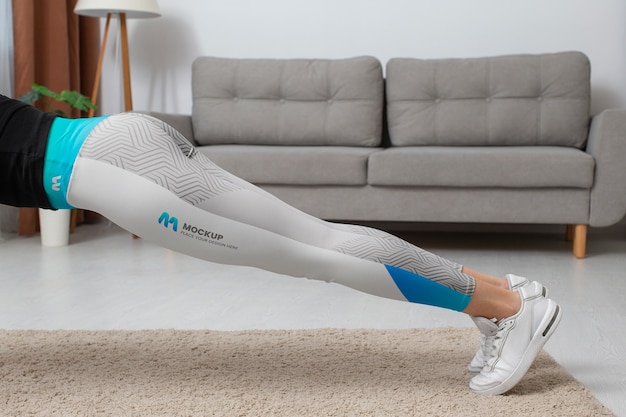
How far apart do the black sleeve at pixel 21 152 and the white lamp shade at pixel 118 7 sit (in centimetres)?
274

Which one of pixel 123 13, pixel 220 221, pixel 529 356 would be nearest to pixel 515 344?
pixel 529 356

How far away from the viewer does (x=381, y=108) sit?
13.0 ft

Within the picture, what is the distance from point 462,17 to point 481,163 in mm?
1268

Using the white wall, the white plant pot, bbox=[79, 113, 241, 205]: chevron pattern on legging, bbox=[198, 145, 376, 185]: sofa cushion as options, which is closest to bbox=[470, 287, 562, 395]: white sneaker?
bbox=[79, 113, 241, 205]: chevron pattern on legging

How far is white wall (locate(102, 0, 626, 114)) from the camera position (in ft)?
13.6

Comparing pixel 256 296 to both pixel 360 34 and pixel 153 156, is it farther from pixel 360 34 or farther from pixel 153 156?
pixel 360 34

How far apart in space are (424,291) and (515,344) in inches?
9.4

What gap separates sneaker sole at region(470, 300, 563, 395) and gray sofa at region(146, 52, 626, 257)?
1813 mm

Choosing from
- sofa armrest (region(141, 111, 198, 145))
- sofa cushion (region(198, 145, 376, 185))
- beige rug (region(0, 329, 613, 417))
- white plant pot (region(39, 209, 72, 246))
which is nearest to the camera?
beige rug (region(0, 329, 613, 417))

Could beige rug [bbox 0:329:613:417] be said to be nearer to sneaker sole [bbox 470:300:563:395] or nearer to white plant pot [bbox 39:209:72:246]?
sneaker sole [bbox 470:300:563:395]

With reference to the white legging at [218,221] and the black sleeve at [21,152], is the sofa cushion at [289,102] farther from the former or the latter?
the black sleeve at [21,152]

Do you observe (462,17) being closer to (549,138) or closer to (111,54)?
(549,138)

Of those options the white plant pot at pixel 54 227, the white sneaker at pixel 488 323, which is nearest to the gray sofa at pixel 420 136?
the white plant pot at pixel 54 227

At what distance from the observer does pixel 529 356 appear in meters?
1.52
